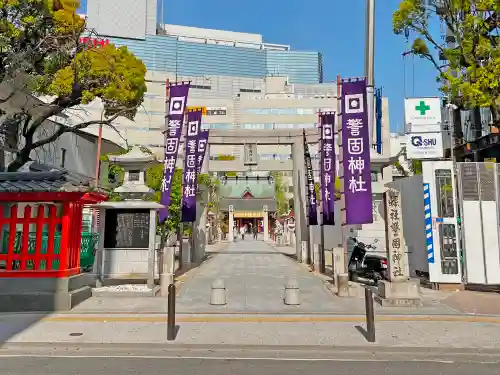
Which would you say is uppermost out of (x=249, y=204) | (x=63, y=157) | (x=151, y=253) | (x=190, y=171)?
(x=249, y=204)

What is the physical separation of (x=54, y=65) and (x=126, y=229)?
5.82 meters

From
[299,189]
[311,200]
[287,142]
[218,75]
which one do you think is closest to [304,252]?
[311,200]

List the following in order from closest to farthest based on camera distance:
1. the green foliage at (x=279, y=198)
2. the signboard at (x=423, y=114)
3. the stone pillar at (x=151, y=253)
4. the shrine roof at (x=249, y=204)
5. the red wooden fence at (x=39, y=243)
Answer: the red wooden fence at (x=39, y=243) → the stone pillar at (x=151, y=253) → the signboard at (x=423, y=114) → the green foliage at (x=279, y=198) → the shrine roof at (x=249, y=204)

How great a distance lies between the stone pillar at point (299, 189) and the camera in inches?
944

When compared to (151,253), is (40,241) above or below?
above

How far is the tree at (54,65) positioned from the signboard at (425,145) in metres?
12.0

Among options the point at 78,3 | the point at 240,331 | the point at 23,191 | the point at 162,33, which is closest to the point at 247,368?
the point at 240,331

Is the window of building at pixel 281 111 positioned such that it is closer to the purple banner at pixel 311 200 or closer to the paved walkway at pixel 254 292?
the purple banner at pixel 311 200

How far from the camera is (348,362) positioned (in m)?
6.41

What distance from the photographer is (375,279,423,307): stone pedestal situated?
10250 mm

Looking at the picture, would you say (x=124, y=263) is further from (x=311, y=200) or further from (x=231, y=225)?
(x=231, y=225)

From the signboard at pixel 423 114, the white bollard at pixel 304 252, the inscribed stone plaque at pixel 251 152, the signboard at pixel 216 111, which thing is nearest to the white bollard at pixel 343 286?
the signboard at pixel 423 114

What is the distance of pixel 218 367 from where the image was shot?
20.0 ft

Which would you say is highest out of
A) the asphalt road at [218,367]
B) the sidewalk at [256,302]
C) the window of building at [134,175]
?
the window of building at [134,175]
